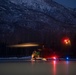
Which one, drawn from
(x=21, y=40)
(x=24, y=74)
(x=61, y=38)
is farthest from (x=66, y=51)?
(x=24, y=74)

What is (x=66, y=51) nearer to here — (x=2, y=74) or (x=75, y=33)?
(x=75, y=33)

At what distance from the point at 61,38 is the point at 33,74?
39.8 m

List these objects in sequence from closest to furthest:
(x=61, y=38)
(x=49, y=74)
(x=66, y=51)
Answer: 1. (x=49, y=74)
2. (x=66, y=51)
3. (x=61, y=38)

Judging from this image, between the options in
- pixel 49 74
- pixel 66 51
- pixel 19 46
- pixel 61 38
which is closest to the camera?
pixel 49 74

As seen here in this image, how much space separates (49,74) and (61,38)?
39.9 meters

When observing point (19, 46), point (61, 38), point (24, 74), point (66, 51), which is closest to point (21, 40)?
point (19, 46)

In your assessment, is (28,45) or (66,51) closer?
(66,51)

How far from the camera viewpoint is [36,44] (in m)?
53.1

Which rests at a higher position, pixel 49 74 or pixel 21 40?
pixel 21 40

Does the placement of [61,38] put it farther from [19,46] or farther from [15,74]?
[15,74]

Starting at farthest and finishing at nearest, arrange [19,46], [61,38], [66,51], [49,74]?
[19,46]
[61,38]
[66,51]
[49,74]

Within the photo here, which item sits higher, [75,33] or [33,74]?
[75,33]

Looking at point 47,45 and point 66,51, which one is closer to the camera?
point 66,51

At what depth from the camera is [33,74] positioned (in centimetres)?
1156
